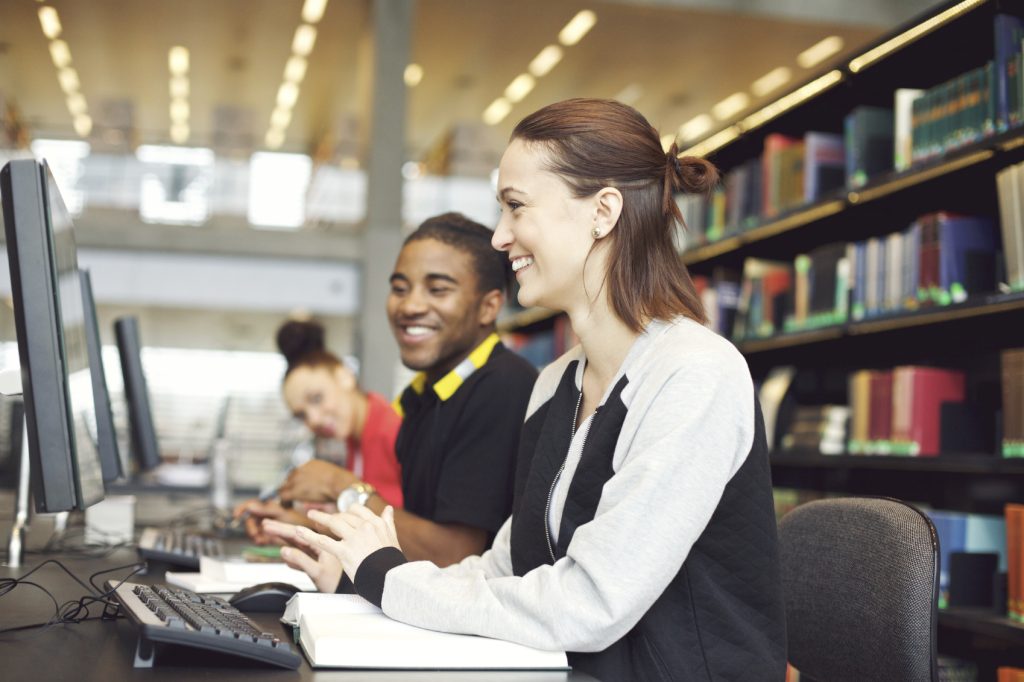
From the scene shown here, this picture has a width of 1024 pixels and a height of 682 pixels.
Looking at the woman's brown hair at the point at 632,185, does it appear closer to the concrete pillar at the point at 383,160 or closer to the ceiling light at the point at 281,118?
the concrete pillar at the point at 383,160

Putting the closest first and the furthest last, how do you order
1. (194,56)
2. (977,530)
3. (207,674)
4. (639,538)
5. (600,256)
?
(207,674), (639,538), (600,256), (977,530), (194,56)

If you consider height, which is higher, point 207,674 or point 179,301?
point 179,301

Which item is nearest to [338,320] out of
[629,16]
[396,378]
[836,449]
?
[396,378]

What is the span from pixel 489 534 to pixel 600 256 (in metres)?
0.67

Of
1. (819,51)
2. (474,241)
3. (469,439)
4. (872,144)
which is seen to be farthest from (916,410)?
(819,51)

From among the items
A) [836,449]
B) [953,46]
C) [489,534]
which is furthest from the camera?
[836,449]

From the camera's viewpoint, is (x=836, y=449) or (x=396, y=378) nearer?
(x=836, y=449)

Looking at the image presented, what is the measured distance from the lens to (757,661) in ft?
3.75

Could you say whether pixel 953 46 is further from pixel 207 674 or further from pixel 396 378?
pixel 396 378

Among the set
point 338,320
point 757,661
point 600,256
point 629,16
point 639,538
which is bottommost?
point 757,661

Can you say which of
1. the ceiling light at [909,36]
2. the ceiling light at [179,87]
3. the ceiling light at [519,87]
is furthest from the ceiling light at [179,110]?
the ceiling light at [909,36]

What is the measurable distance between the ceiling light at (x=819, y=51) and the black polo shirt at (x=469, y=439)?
7121 mm

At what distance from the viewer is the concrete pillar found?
7.51 metres

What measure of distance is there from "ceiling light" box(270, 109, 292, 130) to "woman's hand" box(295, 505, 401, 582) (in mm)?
10631
